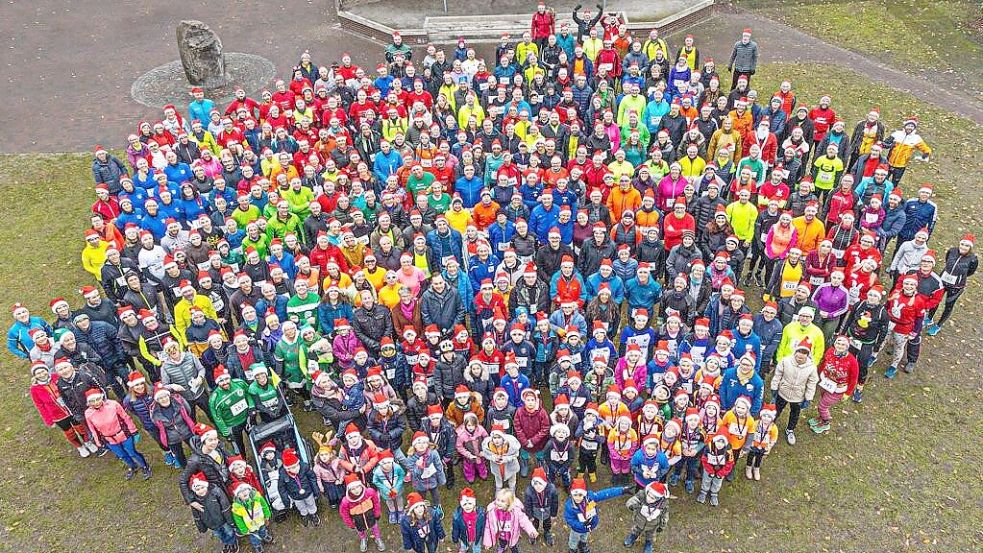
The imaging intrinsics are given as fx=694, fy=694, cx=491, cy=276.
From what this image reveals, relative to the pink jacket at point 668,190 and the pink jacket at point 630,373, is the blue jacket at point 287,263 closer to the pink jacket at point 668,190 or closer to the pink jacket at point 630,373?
the pink jacket at point 630,373

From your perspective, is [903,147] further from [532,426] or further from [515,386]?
[532,426]

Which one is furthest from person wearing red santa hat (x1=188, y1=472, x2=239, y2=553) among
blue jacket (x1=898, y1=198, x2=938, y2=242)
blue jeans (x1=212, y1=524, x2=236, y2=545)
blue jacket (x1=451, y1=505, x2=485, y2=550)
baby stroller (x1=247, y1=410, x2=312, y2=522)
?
blue jacket (x1=898, y1=198, x2=938, y2=242)

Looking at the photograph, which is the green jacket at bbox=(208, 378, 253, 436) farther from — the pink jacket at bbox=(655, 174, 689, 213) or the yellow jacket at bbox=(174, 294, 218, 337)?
the pink jacket at bbox=(655, 174, 689, 213)

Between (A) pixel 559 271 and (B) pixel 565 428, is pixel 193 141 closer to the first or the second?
(A) pixel 559 271

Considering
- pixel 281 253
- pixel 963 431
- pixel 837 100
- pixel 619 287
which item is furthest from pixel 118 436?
pixel 837 100

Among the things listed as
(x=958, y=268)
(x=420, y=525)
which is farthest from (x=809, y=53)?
(x=420, y=525)

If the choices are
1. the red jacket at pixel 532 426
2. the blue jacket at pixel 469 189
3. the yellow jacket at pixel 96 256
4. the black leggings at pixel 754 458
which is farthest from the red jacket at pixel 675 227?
the yellow jacket at pixel 96 256
